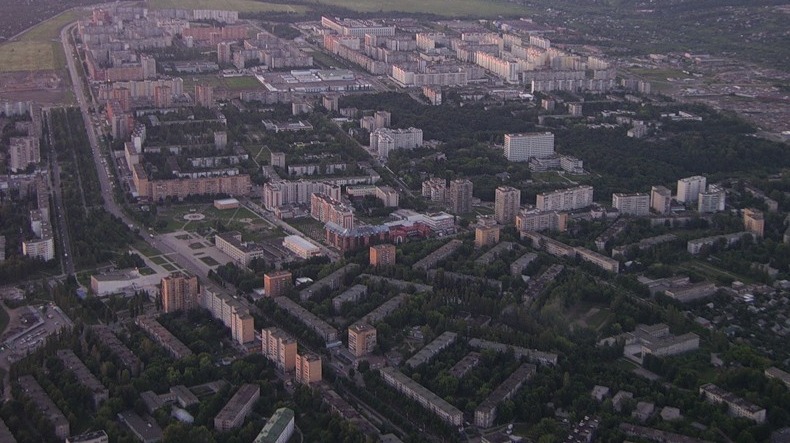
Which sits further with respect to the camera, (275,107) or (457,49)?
(457,49)

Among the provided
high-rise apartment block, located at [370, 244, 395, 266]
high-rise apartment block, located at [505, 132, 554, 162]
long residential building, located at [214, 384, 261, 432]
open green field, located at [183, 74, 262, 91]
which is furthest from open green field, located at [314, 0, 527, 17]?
long residential building, located at [214, 384, 261, 432]

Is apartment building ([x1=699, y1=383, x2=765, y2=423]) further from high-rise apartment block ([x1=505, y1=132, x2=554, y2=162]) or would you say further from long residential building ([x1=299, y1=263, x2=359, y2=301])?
high-rise apartment block ([x1=505, y1=132, x2=554, y2=162])

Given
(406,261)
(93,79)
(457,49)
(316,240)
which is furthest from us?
(457,49)

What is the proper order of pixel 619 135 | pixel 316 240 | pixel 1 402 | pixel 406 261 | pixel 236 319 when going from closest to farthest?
pixel 1 402, pixel 236 319, pixel 406 261, pixel 316 240, pixel 619 135

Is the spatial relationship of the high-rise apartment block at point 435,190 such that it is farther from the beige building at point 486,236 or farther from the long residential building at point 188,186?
the long residential building at point 188,186

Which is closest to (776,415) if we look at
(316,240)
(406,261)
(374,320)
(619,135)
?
(374,320)

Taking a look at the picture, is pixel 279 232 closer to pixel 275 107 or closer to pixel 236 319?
pixel 236 319

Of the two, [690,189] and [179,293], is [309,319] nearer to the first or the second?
[179,293]

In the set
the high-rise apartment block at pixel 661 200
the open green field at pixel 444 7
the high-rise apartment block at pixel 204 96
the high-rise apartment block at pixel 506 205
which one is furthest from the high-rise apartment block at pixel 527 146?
the open green field at pixel 444 7
